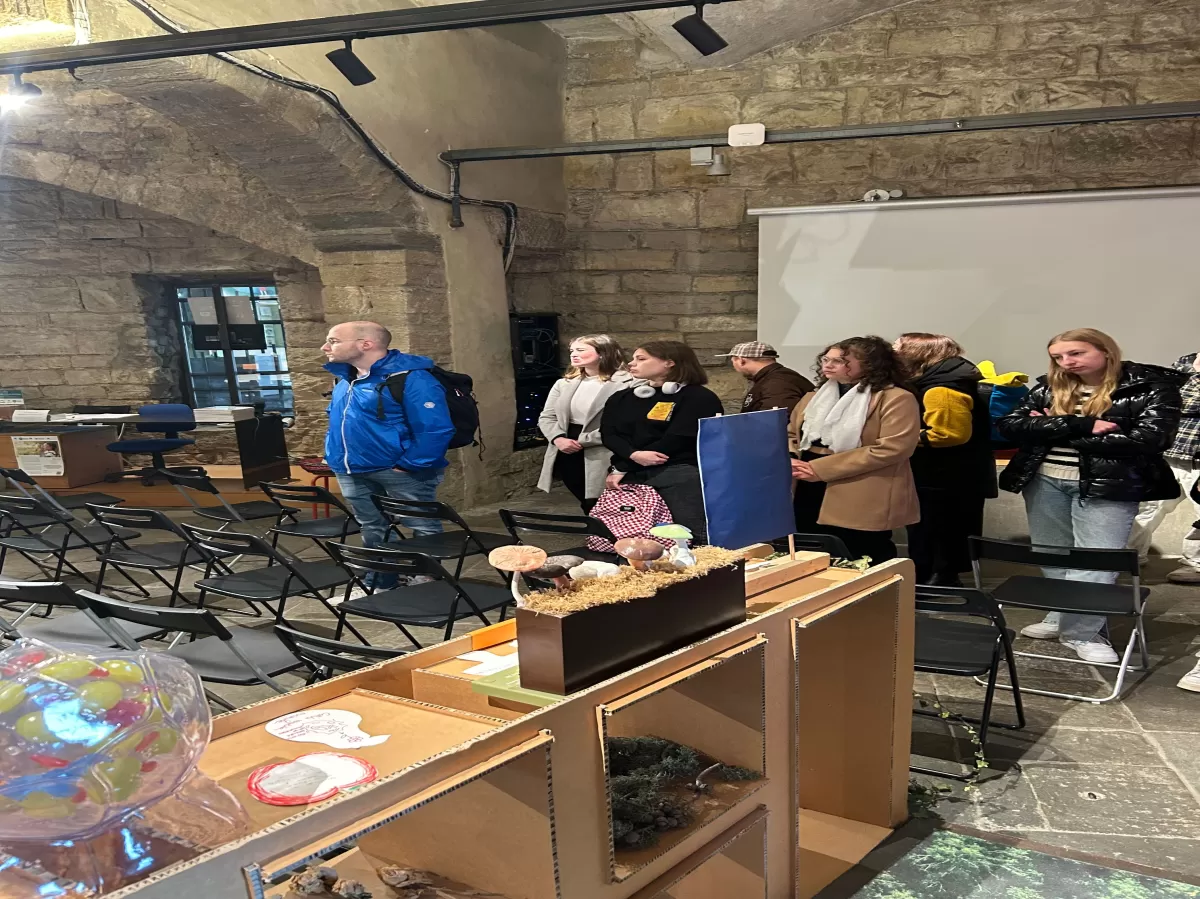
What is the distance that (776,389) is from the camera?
4613mm

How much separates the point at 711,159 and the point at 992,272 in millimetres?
2195

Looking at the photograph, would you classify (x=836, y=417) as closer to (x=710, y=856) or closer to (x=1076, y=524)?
(x=1076, y=524)

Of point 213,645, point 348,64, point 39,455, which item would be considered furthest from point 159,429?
point 213,645

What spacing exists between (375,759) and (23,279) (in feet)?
27.5

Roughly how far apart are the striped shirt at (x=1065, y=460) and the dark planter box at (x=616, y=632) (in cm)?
238

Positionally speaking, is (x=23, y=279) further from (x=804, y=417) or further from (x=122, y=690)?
(x=122, y=690)

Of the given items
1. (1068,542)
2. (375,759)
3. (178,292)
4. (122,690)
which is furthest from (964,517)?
(178,292)

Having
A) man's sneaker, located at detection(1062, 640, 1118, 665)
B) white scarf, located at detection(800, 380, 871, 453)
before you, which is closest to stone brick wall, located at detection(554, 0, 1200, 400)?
white scarf, located at detection(800, 380, 871, 453)

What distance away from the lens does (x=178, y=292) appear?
26.4ft

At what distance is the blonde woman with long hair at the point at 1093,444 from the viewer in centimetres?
333

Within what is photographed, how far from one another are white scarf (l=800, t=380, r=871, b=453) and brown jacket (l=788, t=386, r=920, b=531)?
4 cm

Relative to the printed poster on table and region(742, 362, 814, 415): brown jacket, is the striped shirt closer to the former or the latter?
region(742, 362, 814, 415): brown jacket

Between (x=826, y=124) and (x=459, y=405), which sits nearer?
(x=459, y=405)

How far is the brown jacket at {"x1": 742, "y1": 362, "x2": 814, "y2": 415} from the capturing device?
4.59 meters
